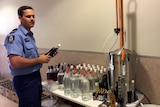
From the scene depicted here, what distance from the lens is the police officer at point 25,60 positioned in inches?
65.4

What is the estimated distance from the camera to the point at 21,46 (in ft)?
5.58

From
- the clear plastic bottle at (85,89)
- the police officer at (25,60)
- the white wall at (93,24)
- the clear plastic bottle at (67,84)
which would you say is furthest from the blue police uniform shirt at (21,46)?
the white wall at (93,24)

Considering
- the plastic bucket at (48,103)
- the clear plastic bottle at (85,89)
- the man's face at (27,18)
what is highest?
the man's face at (27,18)

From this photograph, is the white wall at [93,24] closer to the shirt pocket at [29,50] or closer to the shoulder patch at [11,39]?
the shirt pocket at [29,50]

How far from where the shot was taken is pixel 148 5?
161 cm

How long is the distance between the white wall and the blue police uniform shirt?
630 millimetres

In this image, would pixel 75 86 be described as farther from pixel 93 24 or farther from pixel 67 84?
pixel 93 24

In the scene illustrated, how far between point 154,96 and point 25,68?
4.15ft

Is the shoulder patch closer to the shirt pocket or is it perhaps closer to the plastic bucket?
the shirt pocket

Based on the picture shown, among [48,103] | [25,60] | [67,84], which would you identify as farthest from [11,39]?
[48,103]

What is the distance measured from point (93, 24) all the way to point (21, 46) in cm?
84

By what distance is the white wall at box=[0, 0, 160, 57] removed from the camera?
1636mm

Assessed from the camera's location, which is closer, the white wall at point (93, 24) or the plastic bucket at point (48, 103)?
the white wall at point (93, 24)

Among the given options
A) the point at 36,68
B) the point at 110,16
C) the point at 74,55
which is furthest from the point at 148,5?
the point at 36,68
